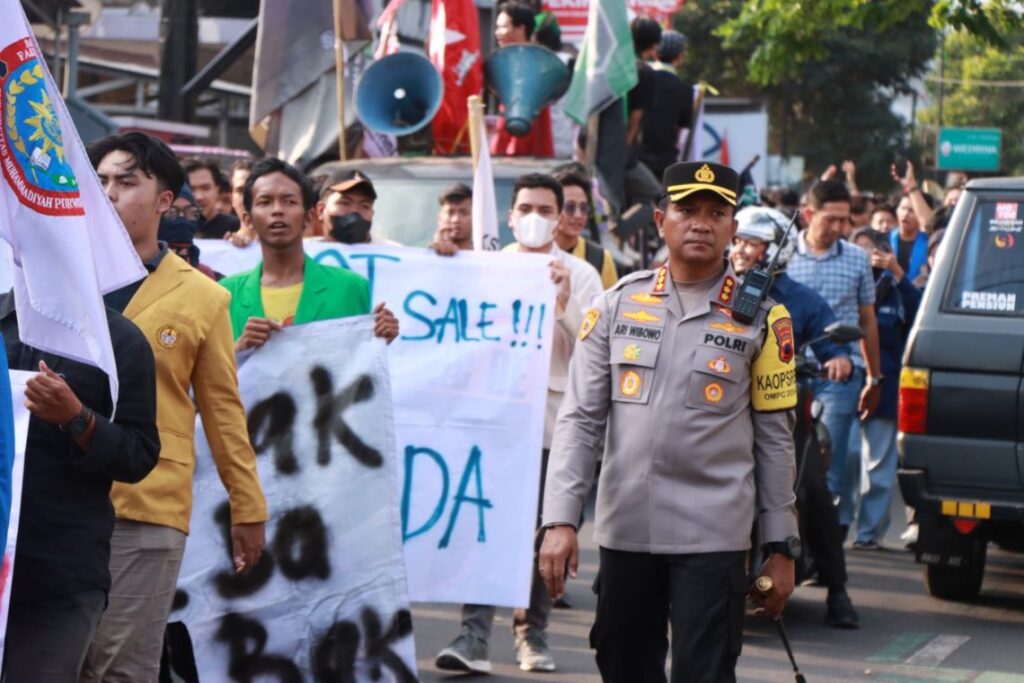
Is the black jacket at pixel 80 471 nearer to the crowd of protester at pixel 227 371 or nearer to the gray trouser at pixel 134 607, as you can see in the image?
the crowd of protester at pixel 227 371

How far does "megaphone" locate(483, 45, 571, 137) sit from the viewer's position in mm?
12617

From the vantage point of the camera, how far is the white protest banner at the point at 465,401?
24.7 ft

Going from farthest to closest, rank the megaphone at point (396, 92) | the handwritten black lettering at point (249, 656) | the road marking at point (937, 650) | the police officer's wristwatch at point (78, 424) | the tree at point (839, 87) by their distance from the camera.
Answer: the tree at point (839, 87), the megaphone at point (396, 92), the road marking at point (937, 650), the handwritten black lettering at point (249, 656), the police officer's wristwatch at point (78, 424)

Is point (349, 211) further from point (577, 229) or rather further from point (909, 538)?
point (909, 538)

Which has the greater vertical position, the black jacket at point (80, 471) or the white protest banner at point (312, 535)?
the black jacket at point (80, 471)

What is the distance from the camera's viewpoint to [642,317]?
5316 millimetres

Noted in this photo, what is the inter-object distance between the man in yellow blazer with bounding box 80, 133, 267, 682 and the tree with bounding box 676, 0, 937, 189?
41747 millimetres

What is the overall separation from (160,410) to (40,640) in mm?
866

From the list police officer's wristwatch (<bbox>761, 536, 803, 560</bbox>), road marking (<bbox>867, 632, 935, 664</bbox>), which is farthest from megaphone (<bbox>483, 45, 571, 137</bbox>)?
police officer's wristwatch (<bbox>761, 536, 803, 560</bbox>)

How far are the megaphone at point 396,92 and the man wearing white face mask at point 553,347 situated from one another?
13.7ft

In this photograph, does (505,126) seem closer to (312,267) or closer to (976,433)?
(976,433)

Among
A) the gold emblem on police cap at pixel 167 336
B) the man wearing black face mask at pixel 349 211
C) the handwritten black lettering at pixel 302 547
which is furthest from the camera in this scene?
the man wearing black face mask at pixel 349 211

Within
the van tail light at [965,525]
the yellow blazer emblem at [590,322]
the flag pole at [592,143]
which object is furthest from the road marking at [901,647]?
the flag pole at [592,143]

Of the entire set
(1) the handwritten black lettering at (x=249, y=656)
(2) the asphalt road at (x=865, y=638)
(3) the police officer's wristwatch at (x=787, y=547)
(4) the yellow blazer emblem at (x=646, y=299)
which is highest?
(4) the yellow blazer emblem at (x=646, y=299)
